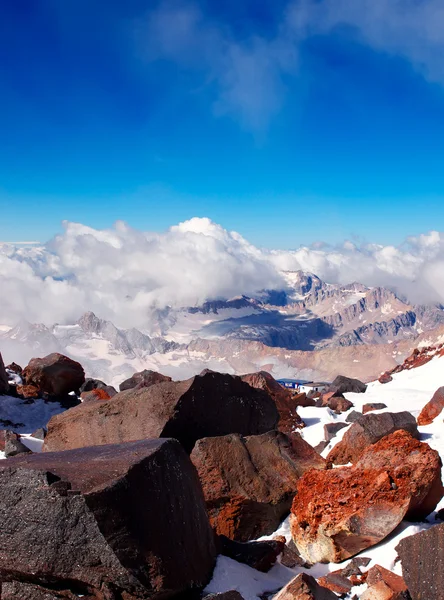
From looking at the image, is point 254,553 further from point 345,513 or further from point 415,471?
point 415,471

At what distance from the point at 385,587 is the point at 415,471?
259cm

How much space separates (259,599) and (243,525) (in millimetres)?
3432

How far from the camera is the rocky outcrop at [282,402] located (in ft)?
64.9

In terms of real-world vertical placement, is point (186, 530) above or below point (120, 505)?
below

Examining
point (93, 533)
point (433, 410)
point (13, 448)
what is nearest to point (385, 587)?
point (93, 533)

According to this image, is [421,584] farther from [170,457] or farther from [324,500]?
[170,457]

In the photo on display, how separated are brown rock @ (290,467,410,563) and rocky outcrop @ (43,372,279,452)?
13.3ft

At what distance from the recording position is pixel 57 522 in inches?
232

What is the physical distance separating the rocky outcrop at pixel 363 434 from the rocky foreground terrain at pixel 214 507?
4 cm

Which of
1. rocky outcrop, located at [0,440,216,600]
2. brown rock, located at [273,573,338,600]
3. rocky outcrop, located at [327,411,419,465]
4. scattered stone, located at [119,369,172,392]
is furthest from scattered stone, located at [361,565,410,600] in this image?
scattered stone, located at [119,369,172,392]

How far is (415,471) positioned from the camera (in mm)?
8820

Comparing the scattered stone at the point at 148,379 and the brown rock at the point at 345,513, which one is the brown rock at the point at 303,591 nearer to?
the brown rock at the point at 345,513

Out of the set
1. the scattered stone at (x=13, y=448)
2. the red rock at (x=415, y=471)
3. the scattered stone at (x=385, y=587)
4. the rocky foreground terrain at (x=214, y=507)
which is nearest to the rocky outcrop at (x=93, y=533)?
the rocky foreground terrain at (x=214, y=507)

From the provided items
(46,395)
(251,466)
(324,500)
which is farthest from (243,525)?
(46,395)
